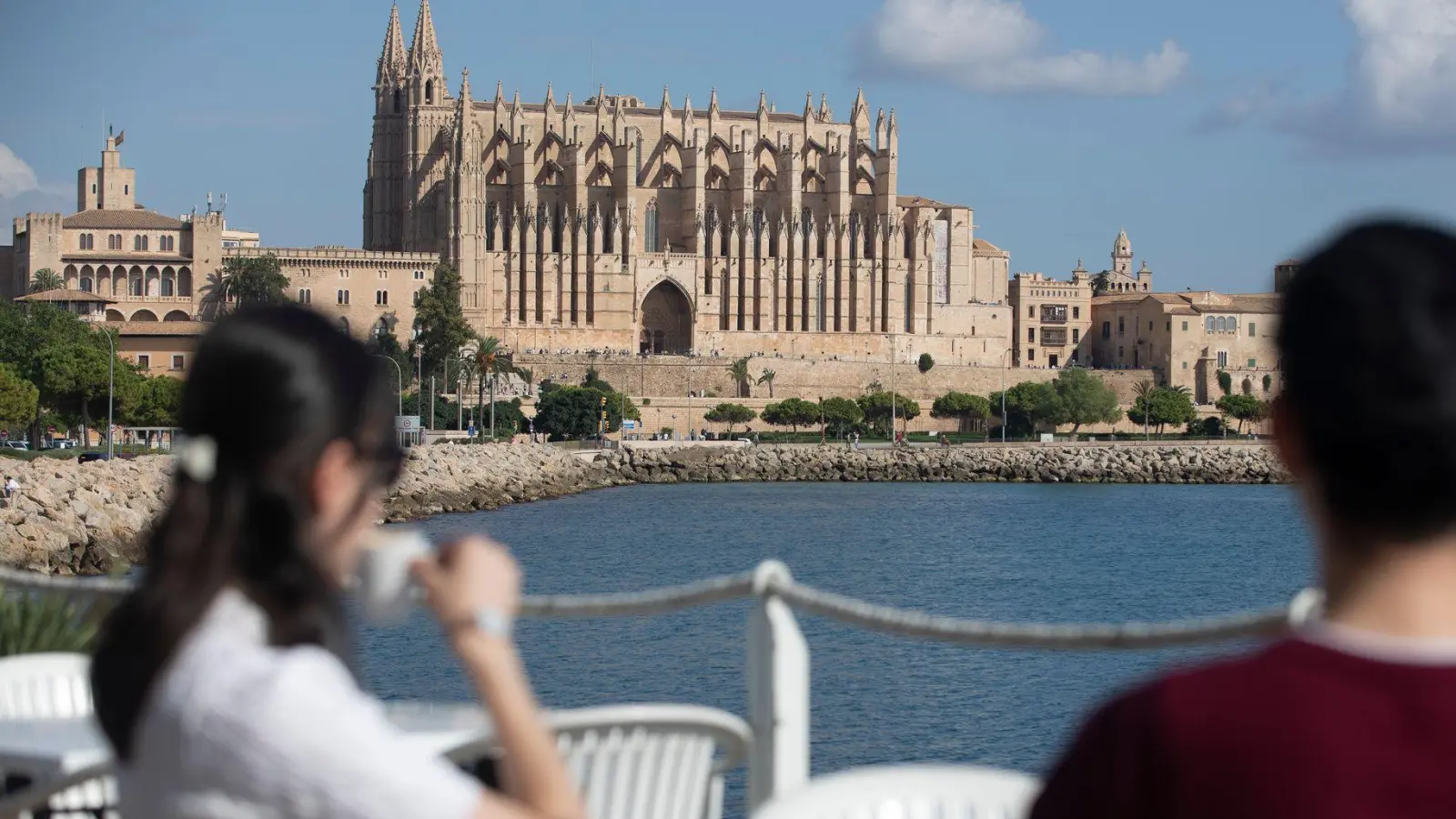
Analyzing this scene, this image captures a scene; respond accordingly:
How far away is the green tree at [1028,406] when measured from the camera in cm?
7519

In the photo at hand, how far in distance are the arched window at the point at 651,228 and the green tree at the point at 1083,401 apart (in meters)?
18.1

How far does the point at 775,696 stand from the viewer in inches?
131

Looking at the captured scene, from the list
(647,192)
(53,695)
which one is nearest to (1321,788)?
(53,695)

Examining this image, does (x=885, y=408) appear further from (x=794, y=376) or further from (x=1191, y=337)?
(x=1191, y=337)

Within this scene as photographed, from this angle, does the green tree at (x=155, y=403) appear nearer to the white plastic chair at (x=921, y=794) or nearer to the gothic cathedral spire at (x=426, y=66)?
the gothic cathedral spire at (x=426, y=66)

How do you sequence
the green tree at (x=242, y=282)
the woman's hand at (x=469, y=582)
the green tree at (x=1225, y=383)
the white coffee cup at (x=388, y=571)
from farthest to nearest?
the green tree at (x=1225, y=383) → the green tree at (x=242, y=282) → the white coffee cup at (x=388, y=571) → the woman's hand at (x=469, y=582)

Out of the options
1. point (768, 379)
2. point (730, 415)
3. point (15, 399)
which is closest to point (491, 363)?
point (730, 415)

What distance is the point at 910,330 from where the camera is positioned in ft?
253

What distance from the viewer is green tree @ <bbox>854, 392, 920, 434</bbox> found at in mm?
73562

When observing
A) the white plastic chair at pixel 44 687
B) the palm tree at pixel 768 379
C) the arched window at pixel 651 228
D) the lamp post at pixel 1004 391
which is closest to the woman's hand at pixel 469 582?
the white plastic chair at pixel 44 687

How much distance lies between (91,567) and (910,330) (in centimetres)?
5416

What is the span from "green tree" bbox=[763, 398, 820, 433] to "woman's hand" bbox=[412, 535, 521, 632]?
225ft

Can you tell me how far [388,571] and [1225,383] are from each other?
84.0 meters

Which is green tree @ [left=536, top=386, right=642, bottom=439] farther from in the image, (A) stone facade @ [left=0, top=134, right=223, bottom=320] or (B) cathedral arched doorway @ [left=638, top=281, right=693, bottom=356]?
(A) stone facade @ [left=0, top=134, right=223, bottom=320]
